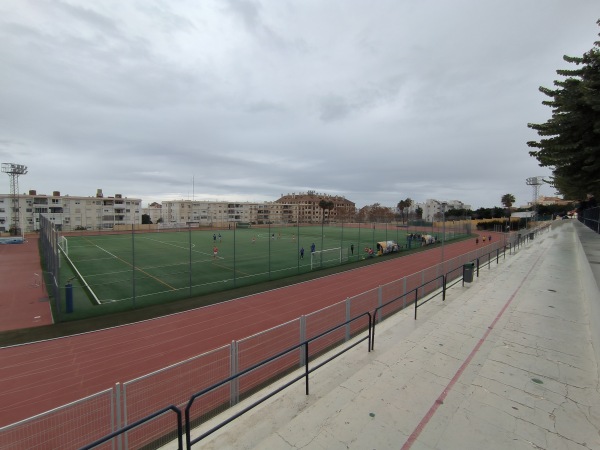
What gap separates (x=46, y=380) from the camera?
9.02 metres

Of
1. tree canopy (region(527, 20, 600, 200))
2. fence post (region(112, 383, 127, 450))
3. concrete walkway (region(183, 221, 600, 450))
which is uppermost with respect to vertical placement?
tree canopy (region(527, 20, 600, 200))

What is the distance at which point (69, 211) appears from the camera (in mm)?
81812

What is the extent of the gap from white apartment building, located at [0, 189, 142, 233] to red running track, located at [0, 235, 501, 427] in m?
64.6

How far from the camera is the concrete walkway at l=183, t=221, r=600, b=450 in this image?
4824 millimetres

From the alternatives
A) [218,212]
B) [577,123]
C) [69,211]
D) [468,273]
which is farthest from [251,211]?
[577,123]

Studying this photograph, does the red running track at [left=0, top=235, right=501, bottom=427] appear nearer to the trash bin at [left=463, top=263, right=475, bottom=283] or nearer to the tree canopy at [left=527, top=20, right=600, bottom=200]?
the trash bin at [left=463, top=263, right=475, bottom=283]

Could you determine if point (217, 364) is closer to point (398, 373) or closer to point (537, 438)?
point (398, 373)

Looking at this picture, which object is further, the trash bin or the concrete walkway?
the trash bin

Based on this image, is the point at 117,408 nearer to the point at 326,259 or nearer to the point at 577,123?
the point at 577,123

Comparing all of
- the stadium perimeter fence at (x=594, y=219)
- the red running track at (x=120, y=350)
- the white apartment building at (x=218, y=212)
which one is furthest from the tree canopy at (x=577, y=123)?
the white apartment building at (x=218, y=212)

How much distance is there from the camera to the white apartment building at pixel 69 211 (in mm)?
74250

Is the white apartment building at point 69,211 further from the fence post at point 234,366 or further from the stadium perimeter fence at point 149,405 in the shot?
the fence post at point 234,366

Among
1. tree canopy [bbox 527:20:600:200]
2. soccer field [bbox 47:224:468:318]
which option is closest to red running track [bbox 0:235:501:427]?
soccer field [bbox 47:224:468:318]

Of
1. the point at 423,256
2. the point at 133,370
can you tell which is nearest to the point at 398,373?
the point at 133,370
